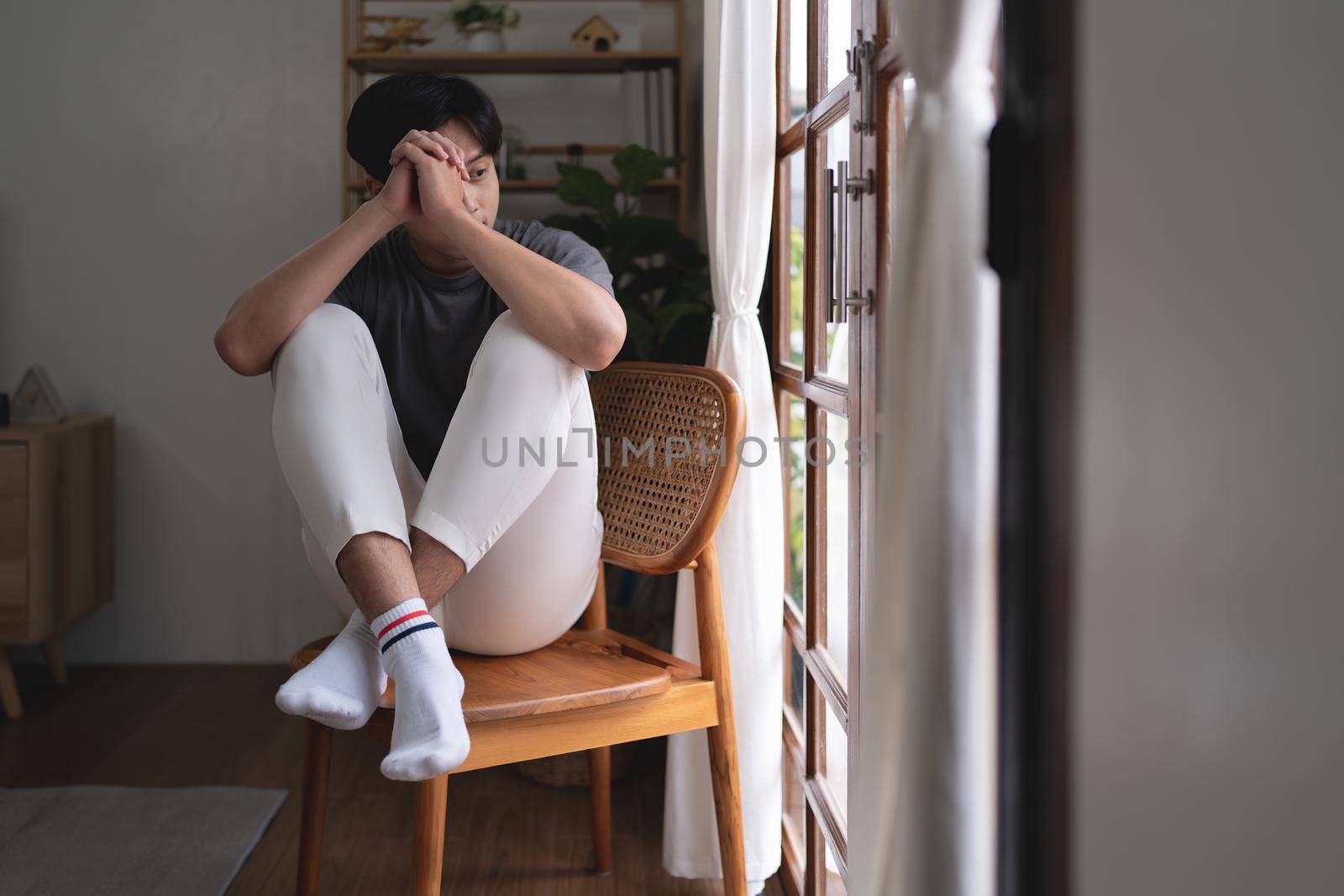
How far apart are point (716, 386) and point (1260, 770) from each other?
1.00m

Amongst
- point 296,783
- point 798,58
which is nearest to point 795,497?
point 798,58

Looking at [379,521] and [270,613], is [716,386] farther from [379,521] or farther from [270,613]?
[270,613]

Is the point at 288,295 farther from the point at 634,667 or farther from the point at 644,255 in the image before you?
the point at 644,255

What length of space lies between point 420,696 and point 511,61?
1.97 metres

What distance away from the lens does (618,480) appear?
1640 millimetres

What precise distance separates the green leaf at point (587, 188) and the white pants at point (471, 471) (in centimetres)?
99

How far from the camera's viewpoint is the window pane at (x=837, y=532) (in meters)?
1.40

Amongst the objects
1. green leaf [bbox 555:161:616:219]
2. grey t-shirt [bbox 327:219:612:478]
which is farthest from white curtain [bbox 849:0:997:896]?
green leaf [bbox 555:161:616:219]

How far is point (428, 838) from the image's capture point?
118 cm

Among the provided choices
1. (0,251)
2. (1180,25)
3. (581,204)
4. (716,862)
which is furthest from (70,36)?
(1180,25)

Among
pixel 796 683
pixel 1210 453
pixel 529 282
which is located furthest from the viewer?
pixel 796 683

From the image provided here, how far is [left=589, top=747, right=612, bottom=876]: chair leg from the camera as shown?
172cm

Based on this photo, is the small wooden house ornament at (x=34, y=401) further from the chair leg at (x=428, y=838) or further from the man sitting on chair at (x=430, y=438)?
→ the chair leg at (x=428, y=838)

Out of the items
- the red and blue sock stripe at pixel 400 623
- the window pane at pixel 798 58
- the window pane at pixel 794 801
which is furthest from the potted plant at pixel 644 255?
the red and blue sock stripe at pixel 400 623
